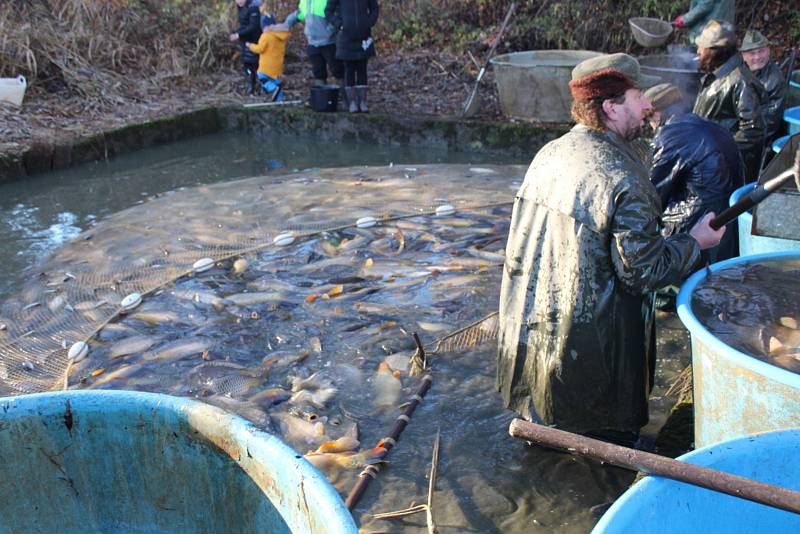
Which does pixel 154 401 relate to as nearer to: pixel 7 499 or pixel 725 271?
pixel 7 499

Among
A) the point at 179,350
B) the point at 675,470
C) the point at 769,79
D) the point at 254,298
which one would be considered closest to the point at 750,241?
the point at 769,79

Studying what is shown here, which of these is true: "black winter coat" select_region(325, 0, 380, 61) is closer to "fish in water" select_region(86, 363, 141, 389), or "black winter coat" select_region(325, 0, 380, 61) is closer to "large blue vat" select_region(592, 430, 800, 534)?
"fish in water" select_region(86, 363, 141, 389)

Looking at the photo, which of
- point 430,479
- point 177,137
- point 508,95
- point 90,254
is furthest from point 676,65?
point 430,479

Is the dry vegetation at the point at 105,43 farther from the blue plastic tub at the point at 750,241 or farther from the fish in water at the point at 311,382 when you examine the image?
the blue plastic tub at the point at 750,241

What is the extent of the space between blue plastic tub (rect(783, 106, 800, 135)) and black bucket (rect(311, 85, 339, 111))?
6.90 meters

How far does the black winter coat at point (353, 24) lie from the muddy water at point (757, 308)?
8826 millimetres

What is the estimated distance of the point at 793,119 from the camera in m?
6.56

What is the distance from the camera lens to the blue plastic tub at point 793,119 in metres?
6.48

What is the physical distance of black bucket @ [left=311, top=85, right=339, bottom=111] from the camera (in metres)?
12.0

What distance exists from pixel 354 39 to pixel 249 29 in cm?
252

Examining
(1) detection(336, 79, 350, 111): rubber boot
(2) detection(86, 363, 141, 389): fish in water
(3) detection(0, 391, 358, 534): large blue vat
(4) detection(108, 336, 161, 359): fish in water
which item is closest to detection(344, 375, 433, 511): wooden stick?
(3) detection(0, 391, 358, 534): large blue vat

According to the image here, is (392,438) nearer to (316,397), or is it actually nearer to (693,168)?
(316,397)

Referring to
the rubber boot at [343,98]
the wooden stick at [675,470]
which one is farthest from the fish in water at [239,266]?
the rubber boot at [343,98]

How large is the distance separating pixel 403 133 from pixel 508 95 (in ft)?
5.27
